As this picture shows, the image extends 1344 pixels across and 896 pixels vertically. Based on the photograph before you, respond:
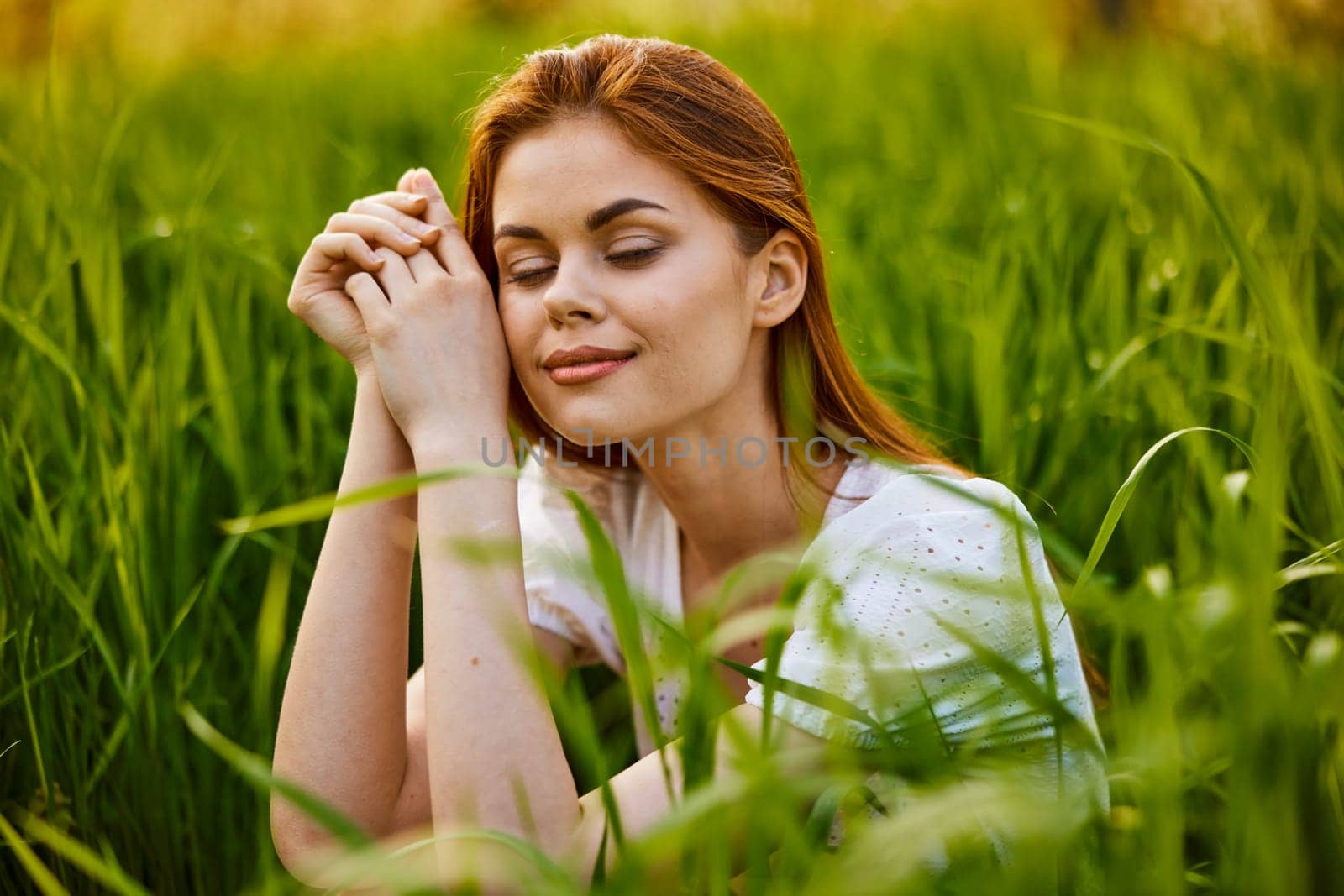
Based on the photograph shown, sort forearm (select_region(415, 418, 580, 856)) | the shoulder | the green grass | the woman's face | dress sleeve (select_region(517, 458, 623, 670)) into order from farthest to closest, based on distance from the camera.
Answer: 1. dress sleeve (select_region(517, 458, 623, 670))
2. the woman's face
3. the shoulder
4. forearm (select_region(415, 418, 580, 856))
5. the green grass

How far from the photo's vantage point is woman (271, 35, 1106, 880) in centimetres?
122

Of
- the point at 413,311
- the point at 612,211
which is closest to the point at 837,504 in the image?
the point at 612,211

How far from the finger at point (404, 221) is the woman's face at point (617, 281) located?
0.39 feet

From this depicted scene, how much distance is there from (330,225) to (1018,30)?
4.22m

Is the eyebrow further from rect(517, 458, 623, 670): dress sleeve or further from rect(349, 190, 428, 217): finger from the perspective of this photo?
rect(517, 458, 623, 670): dress sleeve

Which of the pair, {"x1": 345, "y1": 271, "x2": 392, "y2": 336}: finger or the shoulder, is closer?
the shoulder

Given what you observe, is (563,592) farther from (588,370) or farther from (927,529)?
(927,529)

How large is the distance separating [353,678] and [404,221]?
24.5 inches

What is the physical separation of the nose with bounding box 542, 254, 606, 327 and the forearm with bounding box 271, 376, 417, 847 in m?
0.34

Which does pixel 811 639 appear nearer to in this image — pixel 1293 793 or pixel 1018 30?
pixel 1293 793

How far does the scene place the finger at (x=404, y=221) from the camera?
1556 millimetres

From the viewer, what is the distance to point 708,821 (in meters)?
0.84

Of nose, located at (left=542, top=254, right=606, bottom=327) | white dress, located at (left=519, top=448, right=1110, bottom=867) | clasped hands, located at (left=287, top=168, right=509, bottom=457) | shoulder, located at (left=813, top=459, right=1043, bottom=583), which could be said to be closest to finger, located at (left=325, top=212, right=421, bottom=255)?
clasped hands, located at (left=287, top=168, right=509, bottom=457)

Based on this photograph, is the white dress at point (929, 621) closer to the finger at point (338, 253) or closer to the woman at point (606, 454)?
the woman at point (606, 454)
